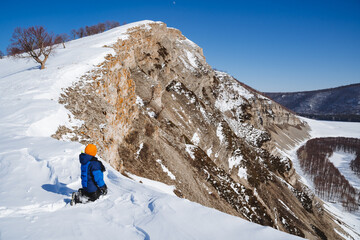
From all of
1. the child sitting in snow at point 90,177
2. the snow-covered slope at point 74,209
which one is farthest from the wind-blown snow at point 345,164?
the child sitting in snow at point 90,177

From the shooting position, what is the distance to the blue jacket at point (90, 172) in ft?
20.5

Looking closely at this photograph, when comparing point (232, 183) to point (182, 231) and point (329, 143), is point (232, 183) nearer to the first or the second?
point (182, 231)

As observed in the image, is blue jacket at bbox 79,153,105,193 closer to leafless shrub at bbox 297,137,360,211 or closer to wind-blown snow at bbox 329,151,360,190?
leafless shrub at bbox 297,137,360,211

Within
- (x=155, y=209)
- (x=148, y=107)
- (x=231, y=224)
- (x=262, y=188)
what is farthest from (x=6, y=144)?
(x=262, y=188)

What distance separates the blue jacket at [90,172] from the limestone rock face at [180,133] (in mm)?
7664

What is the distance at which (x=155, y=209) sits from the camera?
5.99 meters

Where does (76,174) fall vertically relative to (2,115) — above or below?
below

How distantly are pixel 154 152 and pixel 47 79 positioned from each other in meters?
14.1

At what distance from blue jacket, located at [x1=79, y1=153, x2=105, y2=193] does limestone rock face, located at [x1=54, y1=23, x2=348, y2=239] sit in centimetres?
766

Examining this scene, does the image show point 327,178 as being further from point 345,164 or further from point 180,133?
point 180,133

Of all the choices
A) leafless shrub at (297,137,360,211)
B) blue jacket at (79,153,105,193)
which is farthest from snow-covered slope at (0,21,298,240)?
leafless shrub at (297,137,360,211)

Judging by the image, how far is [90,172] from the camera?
6332 mm

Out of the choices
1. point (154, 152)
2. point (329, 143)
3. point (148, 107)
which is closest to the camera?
point (154, 152)

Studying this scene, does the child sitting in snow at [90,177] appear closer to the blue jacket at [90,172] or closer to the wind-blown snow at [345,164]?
the blue jacket at [90,172]
